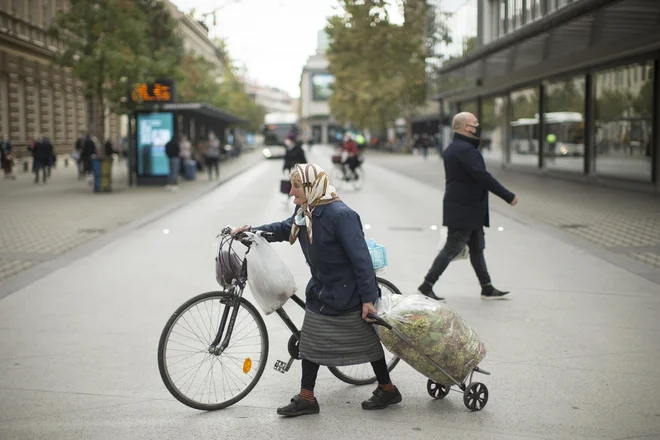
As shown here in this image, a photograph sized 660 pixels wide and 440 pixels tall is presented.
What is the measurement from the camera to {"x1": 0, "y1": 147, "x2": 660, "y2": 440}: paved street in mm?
4867

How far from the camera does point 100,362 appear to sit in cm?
629

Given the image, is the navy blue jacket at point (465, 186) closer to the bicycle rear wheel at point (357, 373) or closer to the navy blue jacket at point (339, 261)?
the bicycle rear wheel at point (357, 373)

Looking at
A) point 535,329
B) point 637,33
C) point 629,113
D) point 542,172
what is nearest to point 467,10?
point 542,172

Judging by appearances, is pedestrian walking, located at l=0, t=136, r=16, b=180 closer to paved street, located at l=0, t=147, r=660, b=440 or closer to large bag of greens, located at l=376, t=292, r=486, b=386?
paved street, located at l=0, t=147, r=660, b=440

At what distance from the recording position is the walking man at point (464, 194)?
8141 mm

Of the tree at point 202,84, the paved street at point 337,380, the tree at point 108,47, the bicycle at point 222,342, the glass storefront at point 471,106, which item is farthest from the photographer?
the tree at point 202,84

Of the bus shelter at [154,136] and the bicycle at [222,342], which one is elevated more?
the bus shelter at [154,136]

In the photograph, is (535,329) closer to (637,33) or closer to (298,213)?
(298,213)

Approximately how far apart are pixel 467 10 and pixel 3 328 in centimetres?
4132

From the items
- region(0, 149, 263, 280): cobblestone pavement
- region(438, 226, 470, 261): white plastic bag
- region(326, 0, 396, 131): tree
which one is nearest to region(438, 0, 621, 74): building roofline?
region(0, 149, 263, 280): cobblestone pavement

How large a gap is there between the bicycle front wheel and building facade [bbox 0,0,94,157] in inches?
1326

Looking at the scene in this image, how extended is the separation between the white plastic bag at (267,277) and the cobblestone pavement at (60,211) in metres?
6.01

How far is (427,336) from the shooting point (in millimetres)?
4965

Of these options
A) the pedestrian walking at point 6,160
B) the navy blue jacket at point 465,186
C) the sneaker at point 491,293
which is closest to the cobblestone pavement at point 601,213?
the sneaker at point 491,293
